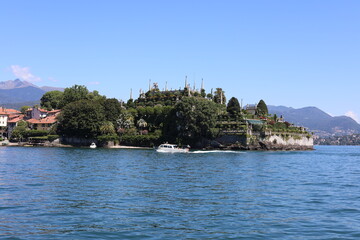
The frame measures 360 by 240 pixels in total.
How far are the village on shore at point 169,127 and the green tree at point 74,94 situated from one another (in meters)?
12.0

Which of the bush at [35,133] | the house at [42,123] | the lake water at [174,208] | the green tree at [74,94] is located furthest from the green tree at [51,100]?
the lake water at [174,208]

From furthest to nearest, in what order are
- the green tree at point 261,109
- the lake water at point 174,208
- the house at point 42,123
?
1. the house at point 42,123
2. the green tree at point 261,109
3. the lake water at point 174,208

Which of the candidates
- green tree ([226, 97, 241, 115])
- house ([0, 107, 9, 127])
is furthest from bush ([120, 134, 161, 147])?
house ([0, 107, 9, 127])

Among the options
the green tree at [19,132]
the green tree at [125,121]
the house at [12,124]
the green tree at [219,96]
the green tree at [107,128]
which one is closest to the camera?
the green tree at [107,128]

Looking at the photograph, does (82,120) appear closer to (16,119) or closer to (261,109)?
(16,119)

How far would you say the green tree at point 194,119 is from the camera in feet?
359

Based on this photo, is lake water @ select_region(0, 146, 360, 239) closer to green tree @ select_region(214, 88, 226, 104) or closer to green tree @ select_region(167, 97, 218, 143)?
green tree @ select_region(167, 97, 218, 143)

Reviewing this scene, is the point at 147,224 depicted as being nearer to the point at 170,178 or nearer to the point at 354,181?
the point at 170,178

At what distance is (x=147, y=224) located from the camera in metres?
20.1

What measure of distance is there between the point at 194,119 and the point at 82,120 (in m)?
34.9

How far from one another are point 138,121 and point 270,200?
100236 millimetres

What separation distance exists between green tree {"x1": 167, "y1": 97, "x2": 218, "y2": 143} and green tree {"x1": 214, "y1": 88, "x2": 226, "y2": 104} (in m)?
33.0

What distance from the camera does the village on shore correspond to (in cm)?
11138

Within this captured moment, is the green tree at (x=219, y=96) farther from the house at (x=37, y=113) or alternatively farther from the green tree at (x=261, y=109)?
the house at (x=37, y=113)
